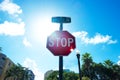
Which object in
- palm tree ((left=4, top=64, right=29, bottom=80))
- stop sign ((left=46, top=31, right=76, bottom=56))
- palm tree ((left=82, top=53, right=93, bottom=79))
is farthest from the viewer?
palm tree ((left=4, top=64, right=29, bottom=80))

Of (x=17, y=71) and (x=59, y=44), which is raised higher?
(x=17, y=71)

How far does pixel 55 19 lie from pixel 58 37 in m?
0.66

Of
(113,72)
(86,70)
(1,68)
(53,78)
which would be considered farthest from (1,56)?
(113,72)

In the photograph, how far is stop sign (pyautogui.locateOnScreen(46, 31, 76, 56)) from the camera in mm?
4719

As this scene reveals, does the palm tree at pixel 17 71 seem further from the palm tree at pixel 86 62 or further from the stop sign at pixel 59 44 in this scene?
the stop sign at pixel 59 44

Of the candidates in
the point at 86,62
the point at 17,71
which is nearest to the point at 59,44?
the point at 86,62

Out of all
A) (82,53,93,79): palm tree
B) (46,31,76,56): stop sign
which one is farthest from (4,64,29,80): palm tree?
(46,31,76,56): stop sign

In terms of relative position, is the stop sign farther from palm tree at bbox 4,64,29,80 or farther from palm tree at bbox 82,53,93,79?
palm tree at bbox 4,64,29,80

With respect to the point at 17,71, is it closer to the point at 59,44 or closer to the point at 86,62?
the point at 86,62

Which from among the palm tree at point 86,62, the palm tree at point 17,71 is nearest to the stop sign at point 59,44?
the palm tree at point 86,62

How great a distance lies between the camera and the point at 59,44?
474 centimetres

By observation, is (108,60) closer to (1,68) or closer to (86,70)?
(86,70)

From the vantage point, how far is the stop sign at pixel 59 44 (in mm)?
4719

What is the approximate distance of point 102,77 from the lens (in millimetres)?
71438
